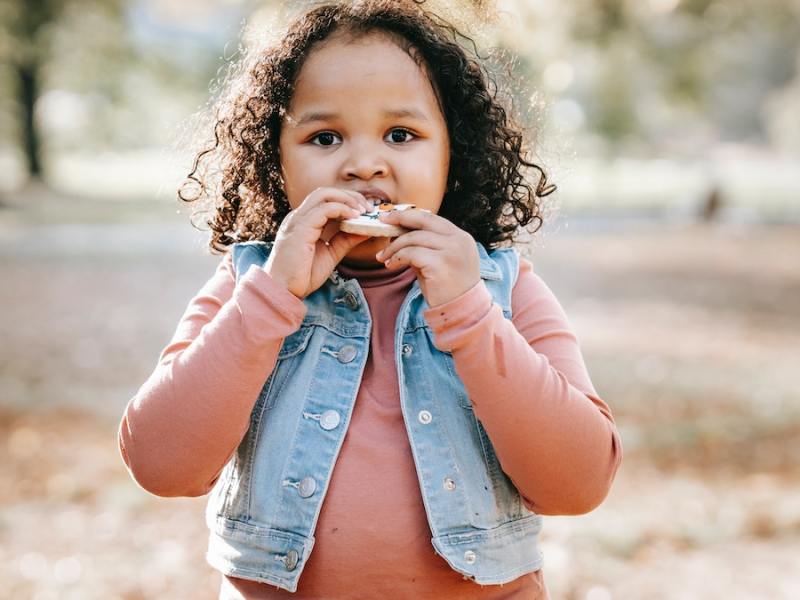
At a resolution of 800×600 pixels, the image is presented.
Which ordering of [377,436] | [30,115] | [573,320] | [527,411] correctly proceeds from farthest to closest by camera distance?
[30,115] → [573,320] → [377,436] → [527,411]

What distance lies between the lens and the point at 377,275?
193 cm

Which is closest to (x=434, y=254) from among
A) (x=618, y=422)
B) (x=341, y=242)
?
(x=341, y=242)

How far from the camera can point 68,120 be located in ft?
110

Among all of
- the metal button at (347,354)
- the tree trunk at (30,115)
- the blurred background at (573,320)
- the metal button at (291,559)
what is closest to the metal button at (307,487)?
the metal button at (291,559)

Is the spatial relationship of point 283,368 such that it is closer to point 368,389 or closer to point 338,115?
point 368,389

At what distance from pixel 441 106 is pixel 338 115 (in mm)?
283

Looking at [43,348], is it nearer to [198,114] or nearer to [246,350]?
[198,114]

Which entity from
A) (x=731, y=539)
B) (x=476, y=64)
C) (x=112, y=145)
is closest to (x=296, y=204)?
(x=476, y=64)

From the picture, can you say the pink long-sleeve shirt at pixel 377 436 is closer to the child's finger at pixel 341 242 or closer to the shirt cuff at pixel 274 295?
the shirt cuff at pixel 274 295

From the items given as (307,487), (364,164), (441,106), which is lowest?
(307,487)

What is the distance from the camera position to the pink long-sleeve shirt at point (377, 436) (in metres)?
1.63

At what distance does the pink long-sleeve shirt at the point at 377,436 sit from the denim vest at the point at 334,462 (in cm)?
4

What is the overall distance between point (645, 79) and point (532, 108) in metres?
21.1

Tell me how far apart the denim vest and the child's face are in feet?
0.67
